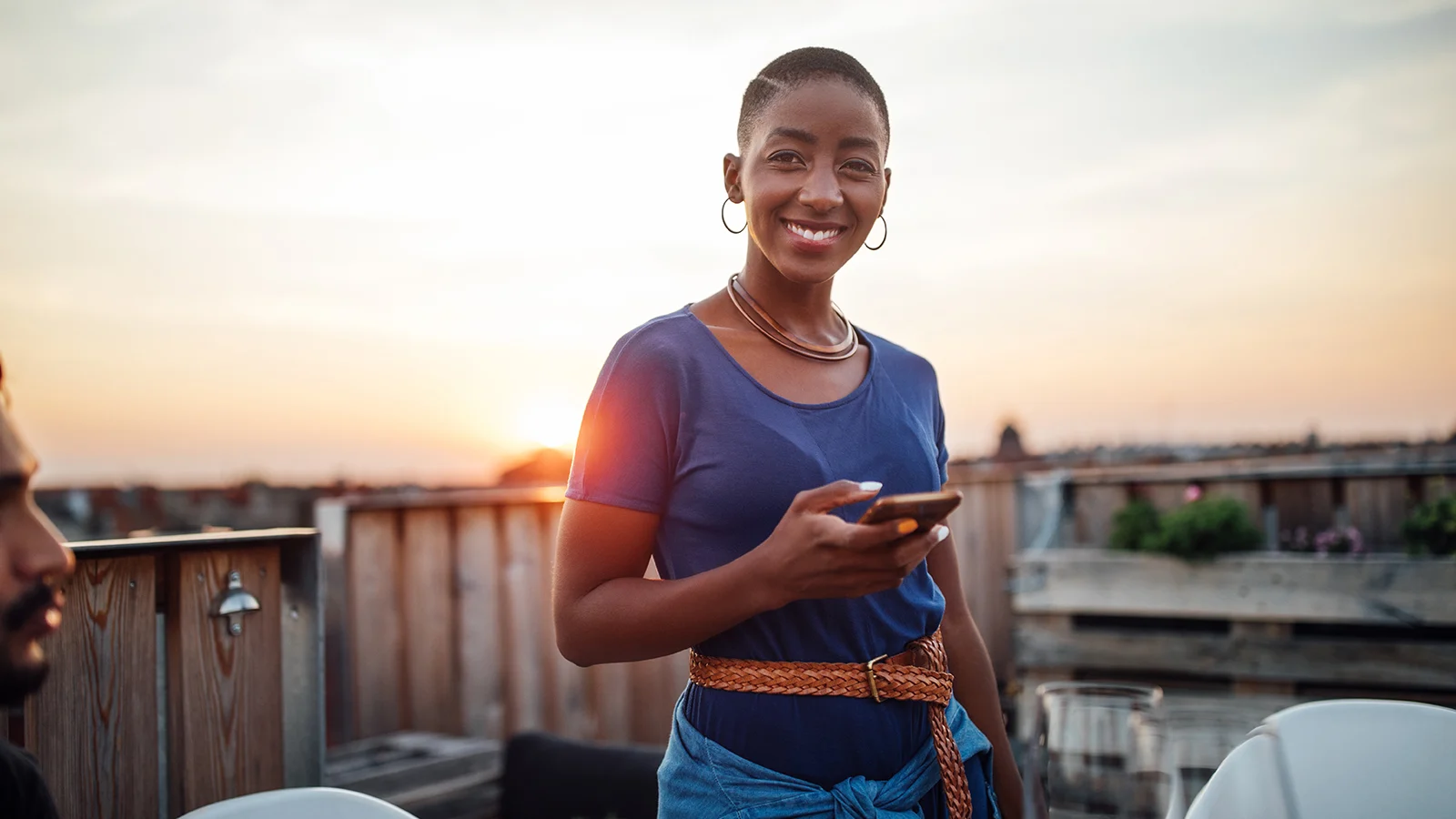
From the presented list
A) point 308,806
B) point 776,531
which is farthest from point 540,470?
point 776,531

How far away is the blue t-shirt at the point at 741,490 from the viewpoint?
1.24 meters

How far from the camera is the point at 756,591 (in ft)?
3.67

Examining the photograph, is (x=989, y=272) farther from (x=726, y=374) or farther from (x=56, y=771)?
(x=56, y=771)

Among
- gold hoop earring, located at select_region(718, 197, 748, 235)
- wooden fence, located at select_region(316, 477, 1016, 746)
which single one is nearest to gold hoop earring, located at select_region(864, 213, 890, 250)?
gold hoop earring, located at select_region(718, 197, 748, 235)

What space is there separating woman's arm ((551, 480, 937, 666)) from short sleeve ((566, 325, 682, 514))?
0.02 meters

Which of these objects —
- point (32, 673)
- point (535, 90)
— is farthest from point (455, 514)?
point (32, 673)

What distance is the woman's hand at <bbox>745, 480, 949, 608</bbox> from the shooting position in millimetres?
1048

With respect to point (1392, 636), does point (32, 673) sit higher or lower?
higher

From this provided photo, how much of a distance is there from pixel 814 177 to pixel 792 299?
196 mm

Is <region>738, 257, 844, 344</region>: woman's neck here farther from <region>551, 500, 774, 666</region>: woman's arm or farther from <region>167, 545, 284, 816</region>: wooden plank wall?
<region>167, 545, 284, 816</region>: wooden plank wall

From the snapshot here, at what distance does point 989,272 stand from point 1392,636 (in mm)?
2425

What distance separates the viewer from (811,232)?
4.56ft

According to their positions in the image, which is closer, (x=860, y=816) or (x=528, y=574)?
(x=860, y=816)

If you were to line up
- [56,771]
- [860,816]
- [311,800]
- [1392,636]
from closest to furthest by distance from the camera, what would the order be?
[860,816] < [311,800] < [56,771] < [1392,636]
